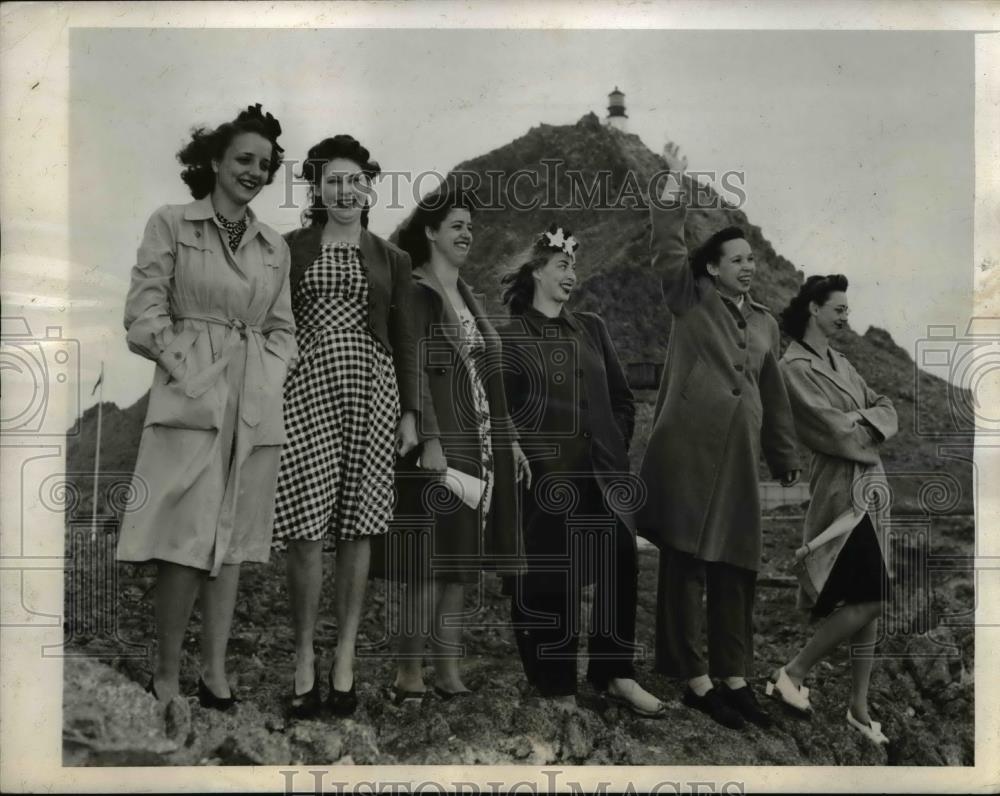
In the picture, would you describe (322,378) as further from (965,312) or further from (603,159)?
(965,312)

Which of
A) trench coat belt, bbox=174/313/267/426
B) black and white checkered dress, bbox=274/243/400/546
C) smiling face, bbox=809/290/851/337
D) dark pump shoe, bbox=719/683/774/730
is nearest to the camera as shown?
trench coat belt, bbox=174/313/267/426

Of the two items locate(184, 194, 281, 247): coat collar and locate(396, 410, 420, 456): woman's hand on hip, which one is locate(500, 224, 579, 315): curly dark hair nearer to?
locate(396, 410, 420, 456): woman's hand on hip

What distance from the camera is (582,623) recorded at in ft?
15.8

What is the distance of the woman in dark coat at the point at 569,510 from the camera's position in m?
4.80

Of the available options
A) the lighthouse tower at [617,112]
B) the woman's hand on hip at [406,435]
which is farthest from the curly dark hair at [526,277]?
the woman's hand on hip at [406,435]

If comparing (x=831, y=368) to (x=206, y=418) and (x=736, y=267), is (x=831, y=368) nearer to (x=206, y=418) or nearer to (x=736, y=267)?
(x=736, y=267)

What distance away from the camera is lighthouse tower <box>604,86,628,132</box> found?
5.00 m

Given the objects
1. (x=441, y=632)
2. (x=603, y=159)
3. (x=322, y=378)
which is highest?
(x=603, y=159)

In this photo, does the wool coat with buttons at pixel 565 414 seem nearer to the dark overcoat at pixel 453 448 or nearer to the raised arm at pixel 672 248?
the dark overcoat at pixel 453 448

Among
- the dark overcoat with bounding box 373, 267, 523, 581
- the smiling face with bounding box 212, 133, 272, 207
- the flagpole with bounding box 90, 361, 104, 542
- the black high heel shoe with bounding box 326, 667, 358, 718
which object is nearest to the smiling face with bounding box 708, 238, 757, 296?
the dark overcoat with bounding box 373, 267, 523, 581

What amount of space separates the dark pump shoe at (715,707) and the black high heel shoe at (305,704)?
1.44m

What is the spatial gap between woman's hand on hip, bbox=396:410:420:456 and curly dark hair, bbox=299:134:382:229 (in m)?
0.78

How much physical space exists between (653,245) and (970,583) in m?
1.90

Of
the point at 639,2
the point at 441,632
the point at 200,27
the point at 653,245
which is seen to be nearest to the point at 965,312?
the point at 653,245
